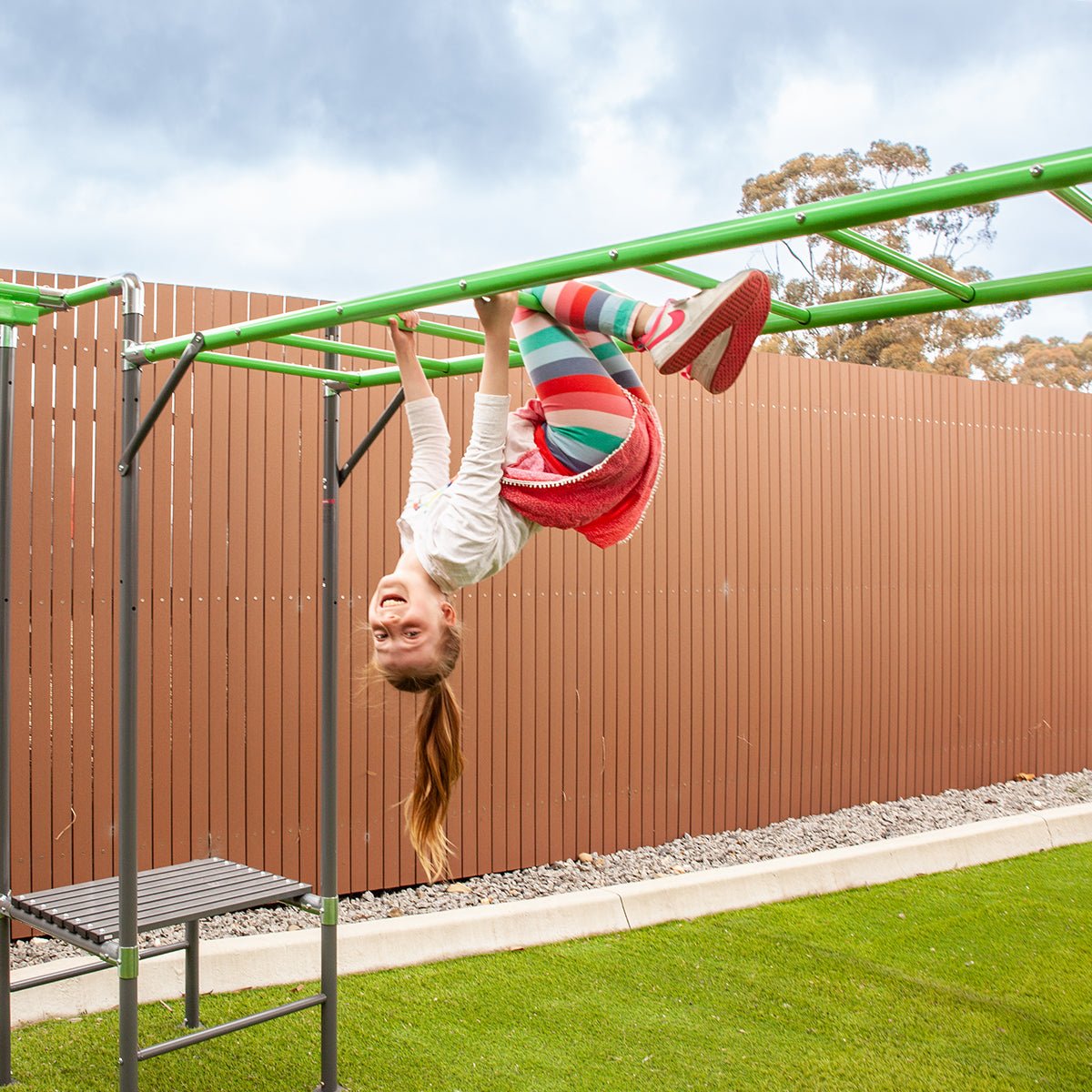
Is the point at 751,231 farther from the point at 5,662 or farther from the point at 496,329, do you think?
the point at 5,662

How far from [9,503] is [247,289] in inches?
60.8

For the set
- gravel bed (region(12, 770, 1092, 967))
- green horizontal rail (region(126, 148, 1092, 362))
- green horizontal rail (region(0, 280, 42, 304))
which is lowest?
gravel bed (region(12, 770, 1092, 967))

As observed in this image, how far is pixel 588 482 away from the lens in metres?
2.24

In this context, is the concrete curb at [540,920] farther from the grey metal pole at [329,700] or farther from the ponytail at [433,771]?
the ponytail at [433,771]

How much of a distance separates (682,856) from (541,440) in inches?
123

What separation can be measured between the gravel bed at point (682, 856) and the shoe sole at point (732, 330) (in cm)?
278

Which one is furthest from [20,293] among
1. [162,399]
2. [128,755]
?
[128,755]

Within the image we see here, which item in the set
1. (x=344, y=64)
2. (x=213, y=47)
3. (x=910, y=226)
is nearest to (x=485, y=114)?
(x=344, y=64)

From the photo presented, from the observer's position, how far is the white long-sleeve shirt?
7.01 feet

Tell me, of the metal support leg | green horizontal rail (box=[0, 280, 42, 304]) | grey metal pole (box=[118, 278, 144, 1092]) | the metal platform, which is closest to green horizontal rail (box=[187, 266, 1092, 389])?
grey metal pole (box=[118, 278, 144, 1092])

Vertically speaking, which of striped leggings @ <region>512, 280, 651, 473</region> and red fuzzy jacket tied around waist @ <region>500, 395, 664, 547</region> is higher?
striped leggings @ <region>512, 280, 651, 473</region>

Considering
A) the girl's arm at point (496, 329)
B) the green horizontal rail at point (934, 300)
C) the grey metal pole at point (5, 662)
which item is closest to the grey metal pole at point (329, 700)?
the grey metal pole at point (5, 662)

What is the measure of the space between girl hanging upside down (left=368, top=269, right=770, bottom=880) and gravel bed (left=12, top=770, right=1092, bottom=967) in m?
1.80

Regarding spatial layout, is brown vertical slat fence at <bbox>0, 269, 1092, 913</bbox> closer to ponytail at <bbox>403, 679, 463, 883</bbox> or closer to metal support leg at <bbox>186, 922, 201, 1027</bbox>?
metal support leg at <bbox>186, 922, 201, 1027</bbox>
